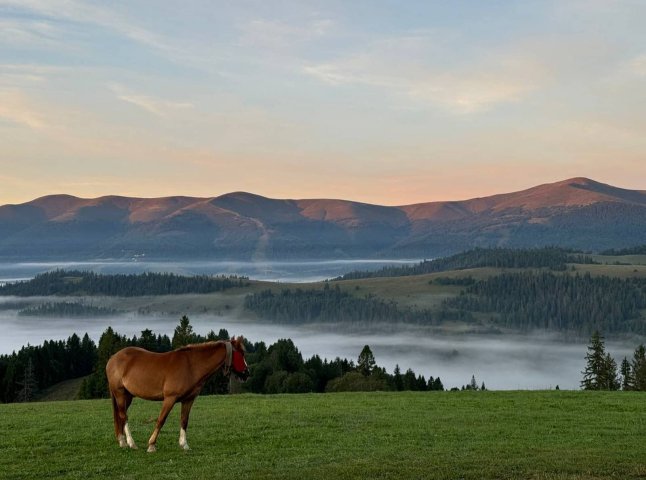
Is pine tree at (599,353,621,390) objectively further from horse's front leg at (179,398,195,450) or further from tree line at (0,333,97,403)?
tree line at (0,333,97,403)

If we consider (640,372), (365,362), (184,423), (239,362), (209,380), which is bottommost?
(209,380)

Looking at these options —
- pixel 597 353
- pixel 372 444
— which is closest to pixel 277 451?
pixel 372 444

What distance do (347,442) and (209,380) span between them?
77666mm

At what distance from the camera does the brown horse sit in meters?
20.2

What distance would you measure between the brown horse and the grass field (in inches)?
47.0

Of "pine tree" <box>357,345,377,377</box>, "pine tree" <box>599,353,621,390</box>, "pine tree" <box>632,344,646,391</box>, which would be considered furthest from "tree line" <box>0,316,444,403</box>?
"pine tree" <box>632,344,646,391</box>

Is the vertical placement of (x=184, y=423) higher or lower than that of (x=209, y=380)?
higher

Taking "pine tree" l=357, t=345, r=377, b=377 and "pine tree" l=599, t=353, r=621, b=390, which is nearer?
"pine tree" l=599, t=353, r=621, b=390

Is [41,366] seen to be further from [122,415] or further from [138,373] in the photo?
[138,373]

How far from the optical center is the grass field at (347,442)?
17891 millimetres

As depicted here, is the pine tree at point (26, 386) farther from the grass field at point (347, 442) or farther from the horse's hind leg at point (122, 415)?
the horse's hind leg at point (122, 415)

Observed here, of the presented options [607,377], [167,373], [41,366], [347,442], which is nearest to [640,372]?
[607,377]

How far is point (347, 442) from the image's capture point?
22703 millimetres

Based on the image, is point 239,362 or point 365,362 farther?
point 365,362
